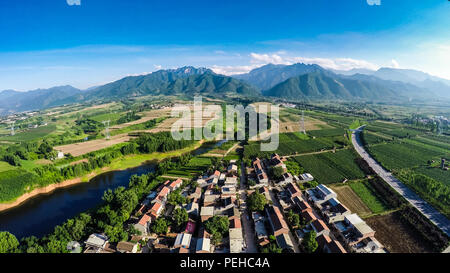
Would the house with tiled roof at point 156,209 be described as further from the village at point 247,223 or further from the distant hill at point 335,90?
the distant hill at point 335,90

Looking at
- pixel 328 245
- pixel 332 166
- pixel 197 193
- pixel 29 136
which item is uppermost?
pixel 29 136

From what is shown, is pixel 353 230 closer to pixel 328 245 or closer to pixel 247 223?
pixel 328 245

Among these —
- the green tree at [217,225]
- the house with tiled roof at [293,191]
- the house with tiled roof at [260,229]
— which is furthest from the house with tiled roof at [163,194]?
the house with tiled roof at [293,191]

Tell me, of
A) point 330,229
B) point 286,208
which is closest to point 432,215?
point 330,229

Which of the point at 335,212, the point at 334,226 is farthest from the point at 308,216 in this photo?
the point at 335,212

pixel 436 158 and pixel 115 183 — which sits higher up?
pixel 436 158
